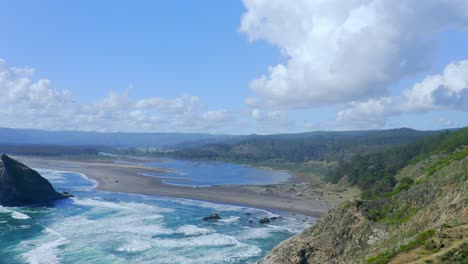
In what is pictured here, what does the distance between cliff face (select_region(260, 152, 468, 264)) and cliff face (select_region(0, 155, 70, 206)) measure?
67.9 metres

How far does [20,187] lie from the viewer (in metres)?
90.4

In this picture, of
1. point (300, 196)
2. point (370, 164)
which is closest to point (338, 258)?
→ point (300, 196)

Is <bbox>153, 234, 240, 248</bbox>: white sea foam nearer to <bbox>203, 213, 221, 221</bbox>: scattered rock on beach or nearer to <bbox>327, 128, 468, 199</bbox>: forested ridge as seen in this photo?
<bbox>203, 213, 221, 221</bbox>: scattered rock on beach

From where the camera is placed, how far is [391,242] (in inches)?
1320

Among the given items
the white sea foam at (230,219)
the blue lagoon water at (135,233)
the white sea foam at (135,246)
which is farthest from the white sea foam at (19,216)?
the white sea foam at (230,219)

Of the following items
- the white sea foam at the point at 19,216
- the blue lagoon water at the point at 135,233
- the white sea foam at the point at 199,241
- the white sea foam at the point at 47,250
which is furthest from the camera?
the white sea foam at the point at 19,216

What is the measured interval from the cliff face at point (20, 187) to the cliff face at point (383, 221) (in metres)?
67.9

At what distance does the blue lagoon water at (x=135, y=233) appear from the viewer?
50.7 m

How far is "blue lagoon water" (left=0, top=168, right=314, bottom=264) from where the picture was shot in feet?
166

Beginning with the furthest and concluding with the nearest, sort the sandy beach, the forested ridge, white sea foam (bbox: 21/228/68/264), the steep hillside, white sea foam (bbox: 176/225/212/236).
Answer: the sandy beach → the forested ridge → white sea foam (bbox: 176/225/212/236) → white sea foam (bbox: 21/228/68/264) → the steep hillside

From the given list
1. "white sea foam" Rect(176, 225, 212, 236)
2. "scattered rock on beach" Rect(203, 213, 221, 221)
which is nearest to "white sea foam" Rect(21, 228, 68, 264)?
"white sea foam" Rect(176, 225, 212, 236)

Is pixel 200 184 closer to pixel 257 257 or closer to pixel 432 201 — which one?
pixel 257 257

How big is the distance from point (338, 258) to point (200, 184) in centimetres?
9770

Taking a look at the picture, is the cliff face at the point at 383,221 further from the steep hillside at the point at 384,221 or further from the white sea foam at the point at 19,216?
the white sea foam at the point at 19,216
